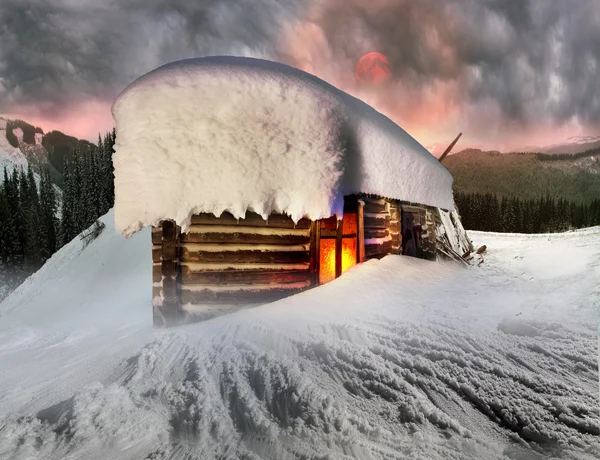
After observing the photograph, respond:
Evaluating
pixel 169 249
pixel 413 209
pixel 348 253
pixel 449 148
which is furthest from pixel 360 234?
pixel 449 148

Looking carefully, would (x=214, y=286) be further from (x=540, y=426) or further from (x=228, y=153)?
(x=540, y=426)

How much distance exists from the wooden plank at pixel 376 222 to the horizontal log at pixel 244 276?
104 inches

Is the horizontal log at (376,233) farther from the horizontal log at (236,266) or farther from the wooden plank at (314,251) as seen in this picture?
the horizontal log at (236,266)

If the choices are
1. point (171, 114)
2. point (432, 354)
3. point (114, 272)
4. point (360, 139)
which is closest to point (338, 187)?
point (360, 139)

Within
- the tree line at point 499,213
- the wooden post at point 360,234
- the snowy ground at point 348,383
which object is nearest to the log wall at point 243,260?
the snowy ground at point 348,383

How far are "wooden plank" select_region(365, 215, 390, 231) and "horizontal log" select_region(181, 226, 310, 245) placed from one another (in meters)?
2.43

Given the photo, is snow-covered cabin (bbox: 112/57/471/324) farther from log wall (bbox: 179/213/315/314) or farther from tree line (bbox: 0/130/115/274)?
tree line (bbox: 0/130/115/274)

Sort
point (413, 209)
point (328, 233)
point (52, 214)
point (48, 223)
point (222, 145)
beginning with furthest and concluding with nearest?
1. point (52, 214)
2. point (48, 223)
3. point (413, 209)
4. point (328, 233)
5. point (222, 145)

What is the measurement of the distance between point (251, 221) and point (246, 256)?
721 mm

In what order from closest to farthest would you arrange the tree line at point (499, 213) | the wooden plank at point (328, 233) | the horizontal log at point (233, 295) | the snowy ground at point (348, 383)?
the snowy ground at point (348, 383) < the horizontal log at point (233, 295) < the wooden plank at point (328, 233) < the tree line at point (499, 213)

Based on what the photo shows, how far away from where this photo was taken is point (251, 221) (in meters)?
6.82

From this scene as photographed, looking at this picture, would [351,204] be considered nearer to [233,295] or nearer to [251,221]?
[251,221]

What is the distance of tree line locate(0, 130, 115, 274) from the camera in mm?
35375

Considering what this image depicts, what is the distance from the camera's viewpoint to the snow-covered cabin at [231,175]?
586 cm
